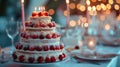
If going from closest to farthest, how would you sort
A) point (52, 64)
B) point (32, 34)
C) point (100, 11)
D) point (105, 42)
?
point (52, 64), point (32, 34), point (105, 42), point (100, 11)

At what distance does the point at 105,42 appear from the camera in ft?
6.39

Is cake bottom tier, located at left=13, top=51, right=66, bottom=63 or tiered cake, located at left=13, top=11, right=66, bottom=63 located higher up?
tiered cake, located at left=13, top=11, right=66, bottom=63

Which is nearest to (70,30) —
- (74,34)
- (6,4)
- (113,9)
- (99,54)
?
(74,34)

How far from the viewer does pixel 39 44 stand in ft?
4.31

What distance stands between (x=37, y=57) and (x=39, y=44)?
0.22 ft

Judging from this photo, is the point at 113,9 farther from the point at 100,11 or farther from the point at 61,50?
the point at 61,50

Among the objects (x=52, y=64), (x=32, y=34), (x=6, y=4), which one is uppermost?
(x=6, y=4)

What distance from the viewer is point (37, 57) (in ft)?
4.20

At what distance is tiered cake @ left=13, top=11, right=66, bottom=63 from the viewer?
1.28 meters

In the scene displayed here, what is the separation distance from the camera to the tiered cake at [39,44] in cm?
128

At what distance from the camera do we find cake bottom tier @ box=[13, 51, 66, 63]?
127 centimetres

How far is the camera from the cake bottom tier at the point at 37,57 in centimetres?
127

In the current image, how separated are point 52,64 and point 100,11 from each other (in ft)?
10.6

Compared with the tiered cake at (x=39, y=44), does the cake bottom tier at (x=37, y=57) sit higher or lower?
lower
